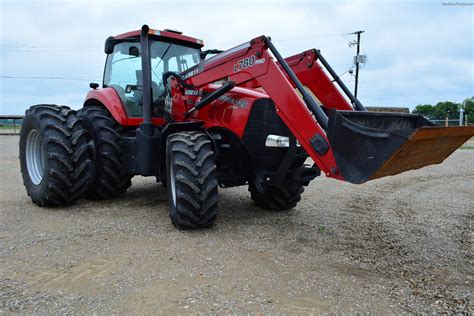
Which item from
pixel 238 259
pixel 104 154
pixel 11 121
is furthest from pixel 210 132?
pixel 11 121

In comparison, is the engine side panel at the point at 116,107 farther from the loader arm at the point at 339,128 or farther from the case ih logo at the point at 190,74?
the loader arm at the point at 339,128

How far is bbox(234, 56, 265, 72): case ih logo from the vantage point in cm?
441

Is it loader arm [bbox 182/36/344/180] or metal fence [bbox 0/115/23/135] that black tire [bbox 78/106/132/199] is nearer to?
loader arm [bbox 182/36/344/180]

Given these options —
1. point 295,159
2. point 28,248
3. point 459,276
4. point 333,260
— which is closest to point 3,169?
point 28,248

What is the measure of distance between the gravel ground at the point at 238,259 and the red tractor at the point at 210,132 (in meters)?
0.47

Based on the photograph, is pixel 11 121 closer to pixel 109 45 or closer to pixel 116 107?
pixel 109 45

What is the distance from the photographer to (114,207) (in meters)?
5.93

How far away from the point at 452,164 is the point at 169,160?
10587 millimetres

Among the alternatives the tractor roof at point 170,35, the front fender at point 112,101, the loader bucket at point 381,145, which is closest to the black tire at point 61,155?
the front fender at point 112,101

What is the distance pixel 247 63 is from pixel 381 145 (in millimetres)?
1904

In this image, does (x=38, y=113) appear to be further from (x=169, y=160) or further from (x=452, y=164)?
(x=452, y=164)

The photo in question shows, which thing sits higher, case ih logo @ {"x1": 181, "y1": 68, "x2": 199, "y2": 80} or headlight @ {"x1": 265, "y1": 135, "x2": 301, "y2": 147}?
case ih logo @ {"x1": 181, "y1": 68, "x2": 199, "y2": 80}

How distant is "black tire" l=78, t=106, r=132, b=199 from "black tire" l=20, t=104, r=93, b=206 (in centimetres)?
16

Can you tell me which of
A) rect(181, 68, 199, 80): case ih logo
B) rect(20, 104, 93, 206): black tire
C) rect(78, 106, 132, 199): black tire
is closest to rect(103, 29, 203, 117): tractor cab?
rect(78, 106, 132, 199): black tire
